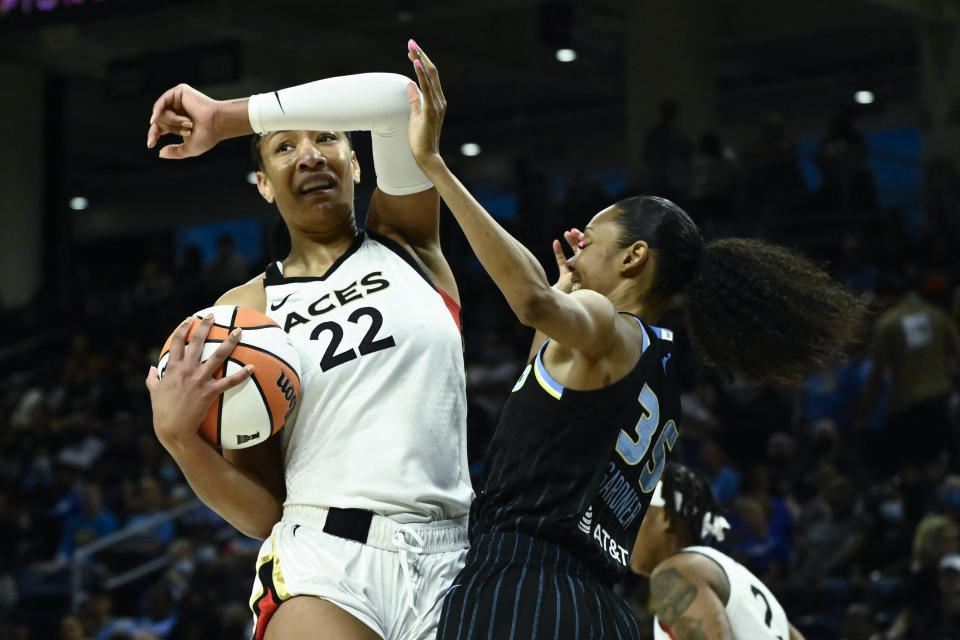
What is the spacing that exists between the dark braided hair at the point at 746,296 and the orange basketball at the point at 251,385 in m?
0.80

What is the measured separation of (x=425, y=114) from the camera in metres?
2.92

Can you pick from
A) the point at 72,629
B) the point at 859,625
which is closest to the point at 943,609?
the point at 859,625

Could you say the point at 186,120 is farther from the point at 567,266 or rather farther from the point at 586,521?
the point at 586,521

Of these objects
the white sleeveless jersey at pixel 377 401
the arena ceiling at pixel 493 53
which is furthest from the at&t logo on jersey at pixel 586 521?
the arena ceiling at pixel 493 53

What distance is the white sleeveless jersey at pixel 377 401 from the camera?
314 cm

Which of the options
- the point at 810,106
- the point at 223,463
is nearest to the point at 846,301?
the point at 223,463

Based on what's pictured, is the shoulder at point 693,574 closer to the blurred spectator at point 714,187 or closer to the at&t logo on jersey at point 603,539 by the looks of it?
the at&t logo on jersey at point 603,539

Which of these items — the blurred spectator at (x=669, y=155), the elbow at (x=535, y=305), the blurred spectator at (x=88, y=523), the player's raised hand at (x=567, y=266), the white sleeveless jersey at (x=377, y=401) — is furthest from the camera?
the blurred spectator at (x=669, y=155)

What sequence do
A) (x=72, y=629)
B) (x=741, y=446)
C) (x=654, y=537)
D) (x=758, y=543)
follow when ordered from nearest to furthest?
(x=654, y=537) → (x=758, y=543) → (x=72, y=629) → (x=741, y=446)

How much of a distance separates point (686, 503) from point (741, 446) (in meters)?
5.07

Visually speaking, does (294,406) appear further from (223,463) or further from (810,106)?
(810,106)

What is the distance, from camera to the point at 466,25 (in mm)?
15891

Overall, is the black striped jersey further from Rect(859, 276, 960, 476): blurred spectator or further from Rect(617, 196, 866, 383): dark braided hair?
Rect(859, 276, 960, 476): blurred spectator

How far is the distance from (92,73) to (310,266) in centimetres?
→ 1363
